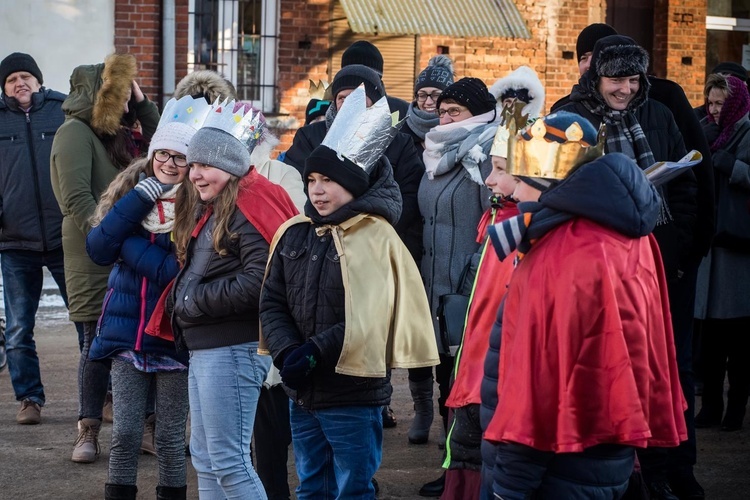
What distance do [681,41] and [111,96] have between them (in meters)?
9.59

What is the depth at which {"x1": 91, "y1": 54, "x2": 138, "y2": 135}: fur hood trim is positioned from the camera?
634 centimetres

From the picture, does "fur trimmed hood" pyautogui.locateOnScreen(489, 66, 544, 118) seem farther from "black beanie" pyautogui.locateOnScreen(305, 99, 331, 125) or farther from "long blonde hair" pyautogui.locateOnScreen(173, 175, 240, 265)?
"long blonde hair" pyautogui.locateOnScreen(173, 175, 240, 265)

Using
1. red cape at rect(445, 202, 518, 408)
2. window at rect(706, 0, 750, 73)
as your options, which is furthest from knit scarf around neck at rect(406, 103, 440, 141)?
window at rect(706, 0, 750, 73)

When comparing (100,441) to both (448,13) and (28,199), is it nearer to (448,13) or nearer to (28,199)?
(28,199)

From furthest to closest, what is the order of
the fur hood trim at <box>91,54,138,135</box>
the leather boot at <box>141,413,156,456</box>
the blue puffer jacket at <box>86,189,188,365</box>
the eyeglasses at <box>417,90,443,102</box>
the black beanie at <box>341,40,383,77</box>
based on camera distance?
the black beanie at <box>341,40,383,77</box> < the eyeglasses at <box>417,90,443,102</box> < the fur hood trim at <box>91,54,138,135</box> < the leather boot at <box>141,413,156,456</box> < the blue puffer jacket at <box>86,189,188,365</box>

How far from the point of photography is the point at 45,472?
588 cm

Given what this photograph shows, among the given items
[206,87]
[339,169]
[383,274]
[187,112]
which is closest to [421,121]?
[206,87]

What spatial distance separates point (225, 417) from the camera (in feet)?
14.2

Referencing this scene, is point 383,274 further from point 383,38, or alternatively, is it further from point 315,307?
point 383,38

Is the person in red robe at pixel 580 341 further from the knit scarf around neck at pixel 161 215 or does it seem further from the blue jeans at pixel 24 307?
the blue jeans at pixel 24 307

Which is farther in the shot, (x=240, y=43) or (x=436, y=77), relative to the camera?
(x=240, y=43)

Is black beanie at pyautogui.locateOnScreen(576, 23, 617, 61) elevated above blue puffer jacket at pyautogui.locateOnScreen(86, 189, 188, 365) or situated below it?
above

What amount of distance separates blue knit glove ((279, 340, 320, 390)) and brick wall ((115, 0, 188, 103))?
853cm

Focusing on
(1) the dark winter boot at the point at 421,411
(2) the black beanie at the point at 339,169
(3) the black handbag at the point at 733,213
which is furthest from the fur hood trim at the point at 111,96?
(3) the black handbag at the point at 733,213
